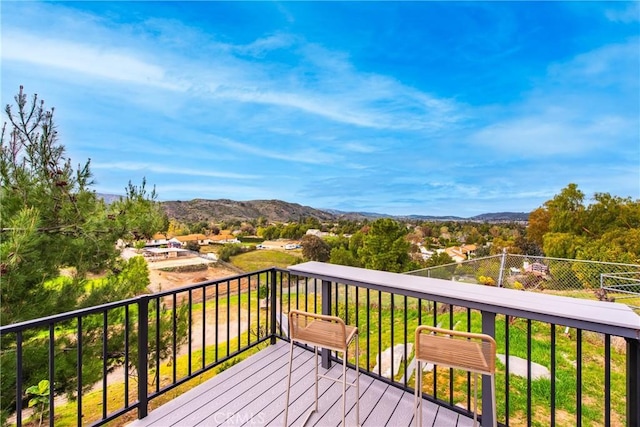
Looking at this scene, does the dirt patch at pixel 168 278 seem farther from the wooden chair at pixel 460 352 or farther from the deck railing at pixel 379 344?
the wooden chair at pixel 460 352

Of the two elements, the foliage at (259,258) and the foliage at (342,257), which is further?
the foliage at (342,257)

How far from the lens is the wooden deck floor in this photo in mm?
1984

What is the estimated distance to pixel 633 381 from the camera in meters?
1.36

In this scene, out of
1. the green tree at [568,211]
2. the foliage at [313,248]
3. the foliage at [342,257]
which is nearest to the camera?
the foliage at [313,248]

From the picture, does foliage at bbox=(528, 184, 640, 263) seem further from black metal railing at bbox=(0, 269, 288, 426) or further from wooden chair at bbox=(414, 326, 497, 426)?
black metal railing at bbox=(0, 269, 288, 426)

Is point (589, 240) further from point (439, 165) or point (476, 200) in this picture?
point (439, 165)

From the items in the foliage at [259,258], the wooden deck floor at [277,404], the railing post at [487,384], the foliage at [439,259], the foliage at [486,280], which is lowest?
the foliage at [439,259]

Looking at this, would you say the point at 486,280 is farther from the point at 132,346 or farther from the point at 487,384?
the point at 132,346

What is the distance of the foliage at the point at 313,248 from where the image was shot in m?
14.7

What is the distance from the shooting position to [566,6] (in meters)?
7.14

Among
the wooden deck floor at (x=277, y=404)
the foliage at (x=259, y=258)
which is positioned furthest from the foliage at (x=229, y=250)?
the wooden deck floor at (x=277, y=404)

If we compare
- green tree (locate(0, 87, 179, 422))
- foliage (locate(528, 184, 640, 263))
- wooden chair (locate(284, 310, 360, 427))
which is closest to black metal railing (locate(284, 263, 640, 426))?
wooden chair (locate(284, 310, 360, 427))

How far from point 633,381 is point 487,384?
0.69 metres

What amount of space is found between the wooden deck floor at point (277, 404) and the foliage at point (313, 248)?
11927 millimetres
